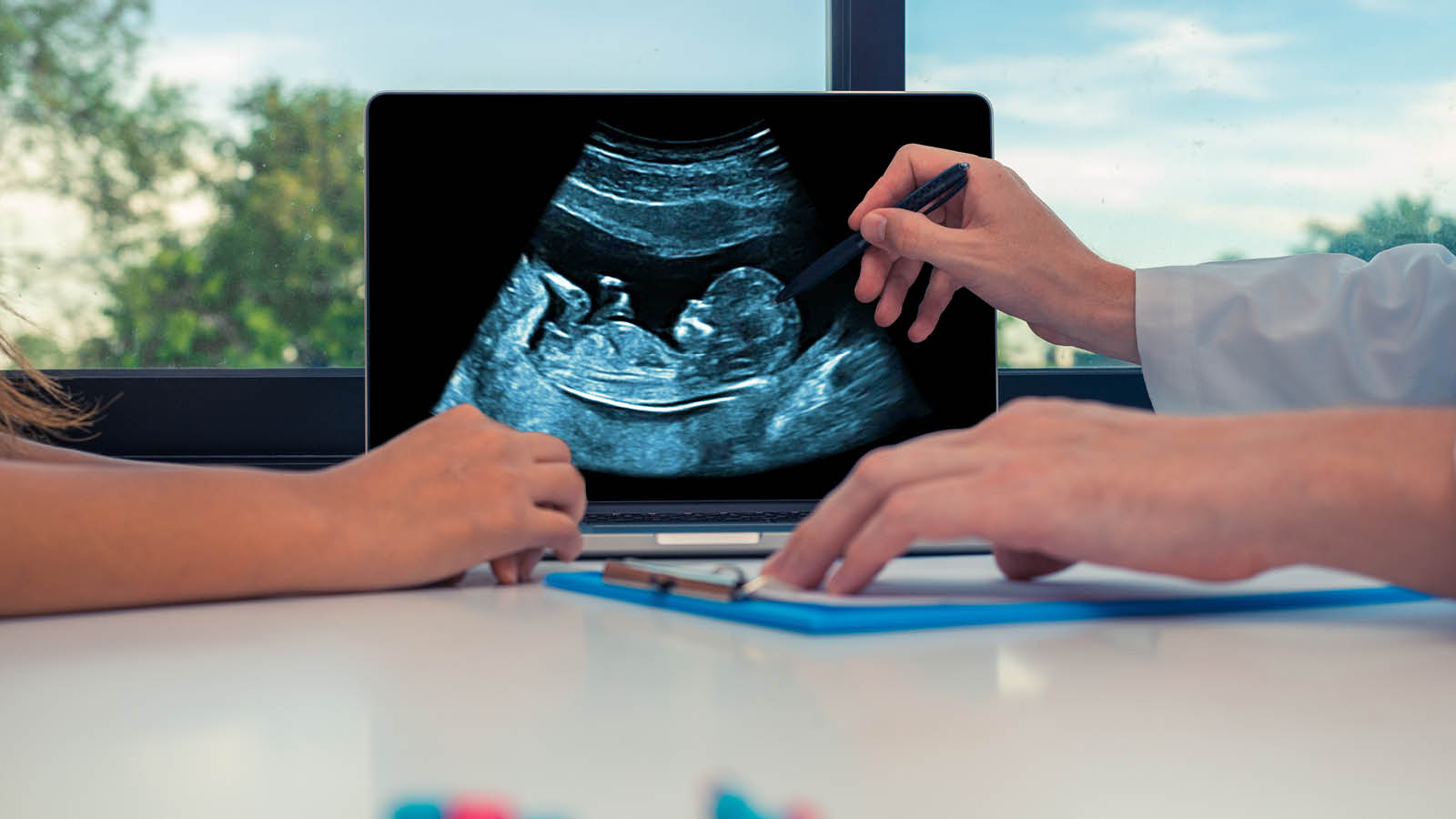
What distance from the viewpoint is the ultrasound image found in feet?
3.68

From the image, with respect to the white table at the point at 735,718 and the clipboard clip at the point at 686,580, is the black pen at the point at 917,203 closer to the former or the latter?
the clipboard clip at the point at 686,580

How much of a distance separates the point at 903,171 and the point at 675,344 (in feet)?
0.85

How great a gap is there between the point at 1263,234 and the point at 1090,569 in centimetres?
89

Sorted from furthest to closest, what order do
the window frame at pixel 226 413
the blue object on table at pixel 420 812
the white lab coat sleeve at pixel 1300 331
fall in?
the window frame at pixel 226 413 → the white lab coat sleeve at pixel 1300 331 → the blue object on table at pixel 420 812

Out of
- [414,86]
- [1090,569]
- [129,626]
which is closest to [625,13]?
[414,86]

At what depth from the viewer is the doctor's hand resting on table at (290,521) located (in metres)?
0.60

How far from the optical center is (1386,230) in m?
1.54

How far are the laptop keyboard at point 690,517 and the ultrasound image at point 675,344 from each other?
5 centimetres

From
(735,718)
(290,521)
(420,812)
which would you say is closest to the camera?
(420,812)

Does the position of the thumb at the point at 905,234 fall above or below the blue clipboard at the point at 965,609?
above

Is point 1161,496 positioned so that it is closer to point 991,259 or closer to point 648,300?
point 991,259

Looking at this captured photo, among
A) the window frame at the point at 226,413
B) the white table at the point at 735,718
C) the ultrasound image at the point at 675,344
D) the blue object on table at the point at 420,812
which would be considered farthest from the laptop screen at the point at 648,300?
the blue object on table at the point at 420,812

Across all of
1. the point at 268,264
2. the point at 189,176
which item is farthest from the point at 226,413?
the point at 189,176

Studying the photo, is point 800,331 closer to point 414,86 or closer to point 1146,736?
point 414,86
